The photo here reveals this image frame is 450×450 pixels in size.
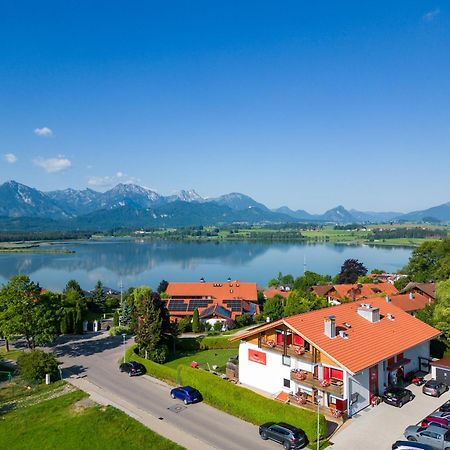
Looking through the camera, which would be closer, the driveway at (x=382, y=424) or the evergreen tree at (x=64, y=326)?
the driveway at (x=382, y=424)

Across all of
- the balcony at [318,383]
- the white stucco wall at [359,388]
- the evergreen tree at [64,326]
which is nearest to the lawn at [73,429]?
→ the balcony at [318,383]

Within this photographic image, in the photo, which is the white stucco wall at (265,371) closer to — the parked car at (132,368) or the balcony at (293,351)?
the balcony at (293,351)

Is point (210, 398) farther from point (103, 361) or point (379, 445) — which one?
point (103, 361)

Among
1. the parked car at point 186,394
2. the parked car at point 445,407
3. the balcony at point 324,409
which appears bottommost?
the parked car at point 186,394

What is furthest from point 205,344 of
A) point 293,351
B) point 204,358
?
point 293,351

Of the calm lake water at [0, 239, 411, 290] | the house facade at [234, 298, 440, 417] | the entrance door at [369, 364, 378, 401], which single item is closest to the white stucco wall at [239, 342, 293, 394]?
the house facade at [234, 298, 440, 417]

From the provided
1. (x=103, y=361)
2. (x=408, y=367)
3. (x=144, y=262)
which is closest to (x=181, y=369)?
(x=103, y=361)

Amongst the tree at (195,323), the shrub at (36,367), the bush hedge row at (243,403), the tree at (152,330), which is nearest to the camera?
the bush hedge row at (243,403)
